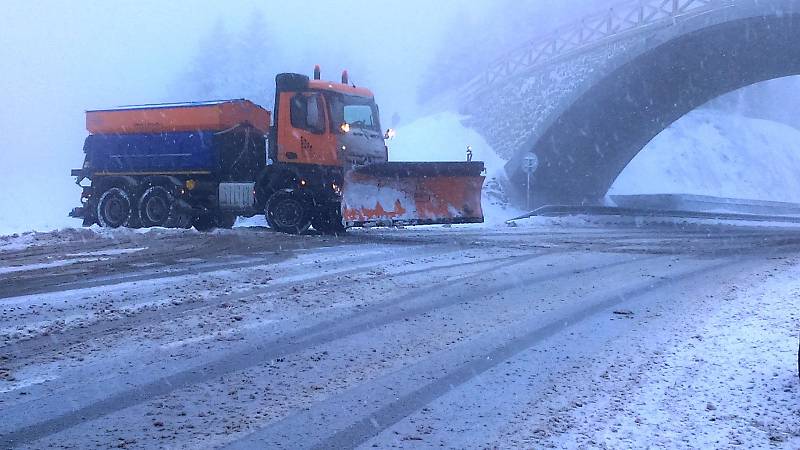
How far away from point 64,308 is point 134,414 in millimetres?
2852

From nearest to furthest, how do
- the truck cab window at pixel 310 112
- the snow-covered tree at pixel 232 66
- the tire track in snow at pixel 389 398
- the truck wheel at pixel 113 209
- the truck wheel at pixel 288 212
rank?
the tire track in snow at pixel 389 398 < the truck cab window at pixel 310 112 < the truck wheel at pixel 288 212 < the truck wheel at pixel 113 209 < the snow-covered tree at pixel 232 66

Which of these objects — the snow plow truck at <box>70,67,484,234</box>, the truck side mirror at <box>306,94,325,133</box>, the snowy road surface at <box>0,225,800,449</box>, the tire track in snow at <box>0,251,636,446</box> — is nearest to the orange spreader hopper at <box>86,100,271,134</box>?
the snow plow truck at <box>70,67,484,234</box>

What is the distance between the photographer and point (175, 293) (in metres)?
6.10

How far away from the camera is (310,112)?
12570mm

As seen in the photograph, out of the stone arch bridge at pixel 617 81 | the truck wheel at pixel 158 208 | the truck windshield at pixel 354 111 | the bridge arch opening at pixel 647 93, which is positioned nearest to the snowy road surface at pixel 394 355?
the truck windshield at pixel 354 111

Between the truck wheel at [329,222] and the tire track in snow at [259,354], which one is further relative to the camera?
the truck wheel at [329,222]

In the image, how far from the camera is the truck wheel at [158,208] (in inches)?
568

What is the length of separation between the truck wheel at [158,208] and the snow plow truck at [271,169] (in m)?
0.03

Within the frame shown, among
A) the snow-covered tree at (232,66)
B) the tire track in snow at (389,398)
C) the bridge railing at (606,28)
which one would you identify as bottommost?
the tire track in snow at (389,398)

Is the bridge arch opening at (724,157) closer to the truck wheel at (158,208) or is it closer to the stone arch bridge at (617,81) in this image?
the stone arch bridge at (617,81)

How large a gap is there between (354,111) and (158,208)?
5418 mm

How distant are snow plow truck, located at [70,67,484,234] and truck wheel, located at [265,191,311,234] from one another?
0.9 inches

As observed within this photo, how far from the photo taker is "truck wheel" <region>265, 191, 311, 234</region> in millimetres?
12906

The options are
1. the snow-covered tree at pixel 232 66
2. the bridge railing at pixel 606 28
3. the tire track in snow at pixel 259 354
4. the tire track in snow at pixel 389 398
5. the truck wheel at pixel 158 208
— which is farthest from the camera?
the snow-covered tree at pixel 232 66
